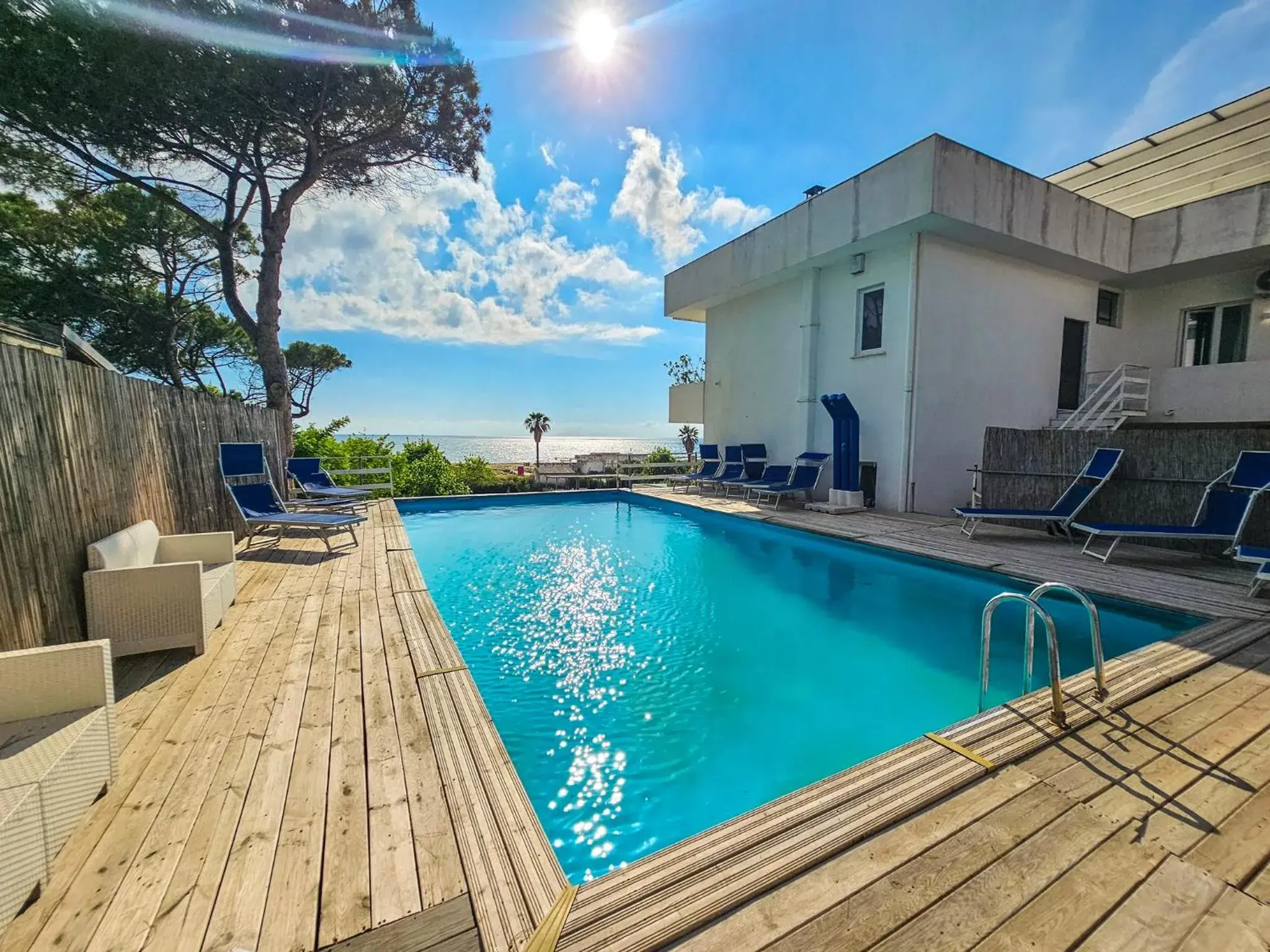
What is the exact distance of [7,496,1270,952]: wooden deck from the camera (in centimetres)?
127

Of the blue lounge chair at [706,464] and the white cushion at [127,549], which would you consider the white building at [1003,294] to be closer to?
the blue lounge chair at [706,464]

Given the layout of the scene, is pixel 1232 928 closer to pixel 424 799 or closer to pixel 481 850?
pixel 481 850

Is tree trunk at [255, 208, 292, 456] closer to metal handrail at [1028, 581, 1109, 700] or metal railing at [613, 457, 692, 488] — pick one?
metal railing at [613, 457, 692, 488]

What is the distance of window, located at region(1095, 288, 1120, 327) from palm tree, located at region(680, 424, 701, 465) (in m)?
16.9

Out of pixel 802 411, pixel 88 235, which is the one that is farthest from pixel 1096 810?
pixel 88 235

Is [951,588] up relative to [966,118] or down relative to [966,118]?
down

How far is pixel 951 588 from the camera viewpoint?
515 cm

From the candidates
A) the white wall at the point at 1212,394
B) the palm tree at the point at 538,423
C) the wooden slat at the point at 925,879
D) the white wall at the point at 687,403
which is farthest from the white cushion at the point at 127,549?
the palm tree at the point at 538,423

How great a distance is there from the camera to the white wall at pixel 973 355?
8219mm

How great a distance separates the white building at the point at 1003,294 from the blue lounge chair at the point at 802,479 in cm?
57

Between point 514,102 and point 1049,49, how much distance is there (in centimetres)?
839

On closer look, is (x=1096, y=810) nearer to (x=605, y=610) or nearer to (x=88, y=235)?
(x=605, y=610)

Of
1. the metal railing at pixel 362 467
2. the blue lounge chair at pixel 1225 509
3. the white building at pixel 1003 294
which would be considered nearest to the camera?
the blue lounge chair at pixel 1225 509

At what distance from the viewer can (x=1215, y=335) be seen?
32.0 ft
